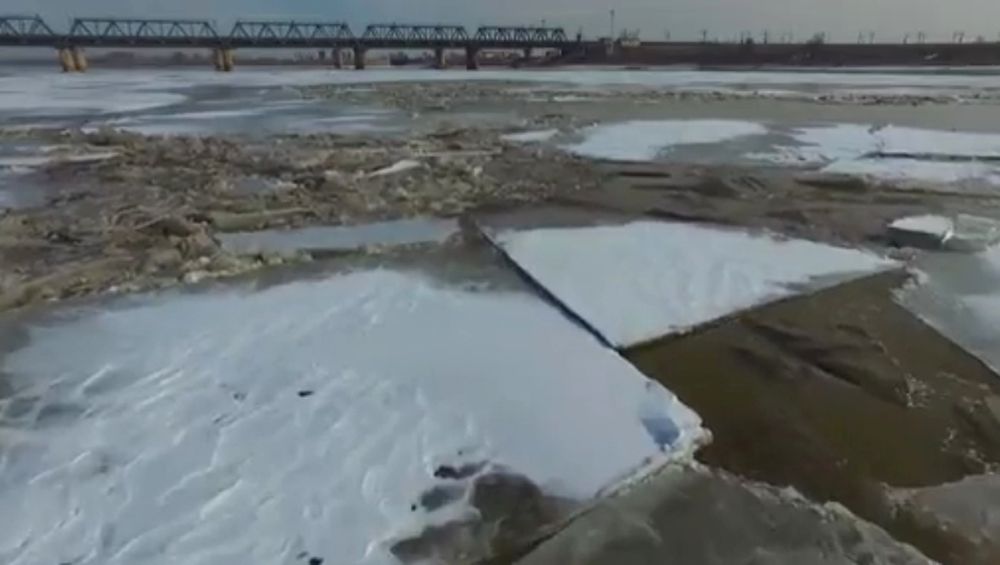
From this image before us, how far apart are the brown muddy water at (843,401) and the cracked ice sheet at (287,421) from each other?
283 mm

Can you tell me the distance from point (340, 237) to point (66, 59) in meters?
68.8

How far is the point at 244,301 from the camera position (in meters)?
5.03

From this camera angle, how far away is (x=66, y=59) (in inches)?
2452

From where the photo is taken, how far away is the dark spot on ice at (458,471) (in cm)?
311

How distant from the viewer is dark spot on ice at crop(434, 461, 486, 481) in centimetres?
311

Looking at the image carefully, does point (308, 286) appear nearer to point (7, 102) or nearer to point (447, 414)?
point (447, 414)

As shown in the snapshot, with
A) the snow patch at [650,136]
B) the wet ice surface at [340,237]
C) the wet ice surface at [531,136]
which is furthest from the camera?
the wet ice surface at [531,136]

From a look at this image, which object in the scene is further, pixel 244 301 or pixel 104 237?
pixel 104 237

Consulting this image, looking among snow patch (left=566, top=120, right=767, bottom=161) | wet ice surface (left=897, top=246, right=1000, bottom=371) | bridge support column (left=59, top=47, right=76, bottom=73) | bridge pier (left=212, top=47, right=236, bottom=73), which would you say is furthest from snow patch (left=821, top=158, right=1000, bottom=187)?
→ bridge support column (left=59, top=47, right=76, bottom=73)

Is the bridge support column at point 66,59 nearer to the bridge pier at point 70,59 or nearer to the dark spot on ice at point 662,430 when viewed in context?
the bridge pier at point 70,59

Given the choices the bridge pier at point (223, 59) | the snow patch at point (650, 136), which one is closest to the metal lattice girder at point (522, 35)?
the bridge pier at point (223, 59)

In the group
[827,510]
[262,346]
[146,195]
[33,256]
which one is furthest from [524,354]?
[146,195]

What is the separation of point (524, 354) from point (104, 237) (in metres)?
4.39

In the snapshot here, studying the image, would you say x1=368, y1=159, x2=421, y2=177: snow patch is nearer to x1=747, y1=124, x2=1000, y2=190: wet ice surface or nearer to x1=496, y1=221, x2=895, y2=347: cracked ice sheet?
x1=496, y1=221, x2=895, y2=347: cracked ice sheet
